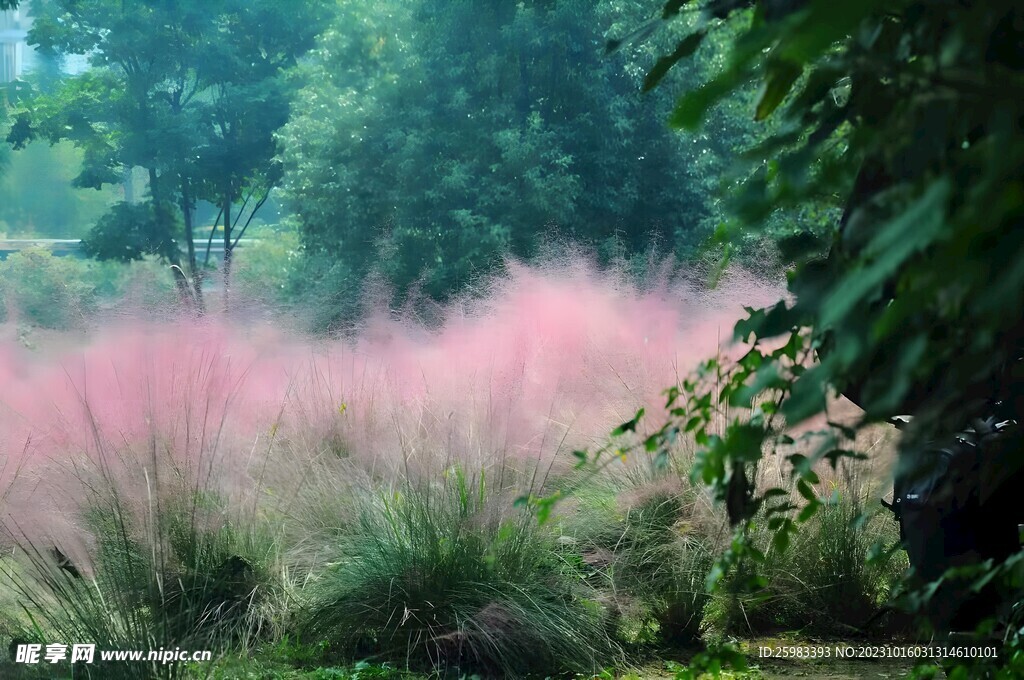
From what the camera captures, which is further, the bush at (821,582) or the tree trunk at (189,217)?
the tree trunk at (189,217)

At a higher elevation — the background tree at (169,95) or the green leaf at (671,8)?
the background tree at (169,95)

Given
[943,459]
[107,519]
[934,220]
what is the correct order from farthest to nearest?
1. [107,519]
2. [943,459]
3. [934,220]

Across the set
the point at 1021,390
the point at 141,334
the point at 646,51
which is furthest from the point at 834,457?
the point at 646,51

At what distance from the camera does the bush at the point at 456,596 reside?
8.90 feet

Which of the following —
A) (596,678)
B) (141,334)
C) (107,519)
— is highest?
(141,334)

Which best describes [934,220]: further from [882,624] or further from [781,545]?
[882,624]

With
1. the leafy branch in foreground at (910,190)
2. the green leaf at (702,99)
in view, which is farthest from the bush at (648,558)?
the green leaf at (702,99)

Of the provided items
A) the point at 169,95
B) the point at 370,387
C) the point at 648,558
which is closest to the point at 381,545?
the point at 648,558

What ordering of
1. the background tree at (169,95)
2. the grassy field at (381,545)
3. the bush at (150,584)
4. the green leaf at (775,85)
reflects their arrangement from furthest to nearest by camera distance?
the background tree at (169,95) < the grassy field at (381,545) < the bush at (150,584) < the green leaf at (775,85)

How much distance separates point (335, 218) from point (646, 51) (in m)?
3.37

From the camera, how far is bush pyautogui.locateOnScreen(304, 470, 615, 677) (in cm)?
271

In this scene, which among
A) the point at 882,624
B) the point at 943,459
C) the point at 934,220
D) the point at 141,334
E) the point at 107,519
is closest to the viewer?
the point at 934,220

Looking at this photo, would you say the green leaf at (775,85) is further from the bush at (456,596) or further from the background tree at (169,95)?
the background tree at (169,95)

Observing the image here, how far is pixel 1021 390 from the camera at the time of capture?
887 mm
